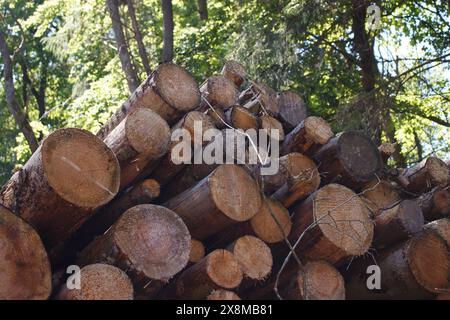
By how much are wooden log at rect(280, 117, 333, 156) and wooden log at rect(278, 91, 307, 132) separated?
47 cm

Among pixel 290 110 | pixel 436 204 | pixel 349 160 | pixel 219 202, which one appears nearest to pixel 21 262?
pixel 219 202

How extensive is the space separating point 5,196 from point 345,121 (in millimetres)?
5649

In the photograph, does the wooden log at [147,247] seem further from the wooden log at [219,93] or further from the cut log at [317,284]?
the wooden log at [219,93]

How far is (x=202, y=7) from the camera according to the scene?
12.5 metres

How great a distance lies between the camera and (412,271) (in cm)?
383

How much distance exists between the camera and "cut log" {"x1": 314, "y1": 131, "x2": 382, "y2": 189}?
427 centimetres

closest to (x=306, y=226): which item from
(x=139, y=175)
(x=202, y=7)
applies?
(x=139, y=175)

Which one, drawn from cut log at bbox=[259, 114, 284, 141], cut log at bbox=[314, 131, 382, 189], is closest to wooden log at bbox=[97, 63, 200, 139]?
cut log at bbox=[259, 114, 284, 141]

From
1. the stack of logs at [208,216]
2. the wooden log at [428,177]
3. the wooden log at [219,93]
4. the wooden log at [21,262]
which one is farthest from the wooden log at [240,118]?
the wooden log at [21,262]

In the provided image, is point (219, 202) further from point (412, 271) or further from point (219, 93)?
point (219, 93)

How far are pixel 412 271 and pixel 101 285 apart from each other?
1.86 m

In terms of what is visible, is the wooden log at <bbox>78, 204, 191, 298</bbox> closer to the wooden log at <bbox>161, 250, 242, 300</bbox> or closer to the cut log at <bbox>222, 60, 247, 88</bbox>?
the wooden log at <bbox>161, 250, 242, 300</bbox>

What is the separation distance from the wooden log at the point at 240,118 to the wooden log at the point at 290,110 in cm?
43

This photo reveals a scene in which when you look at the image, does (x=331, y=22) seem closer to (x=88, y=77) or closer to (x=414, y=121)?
(x=414, y=121)
